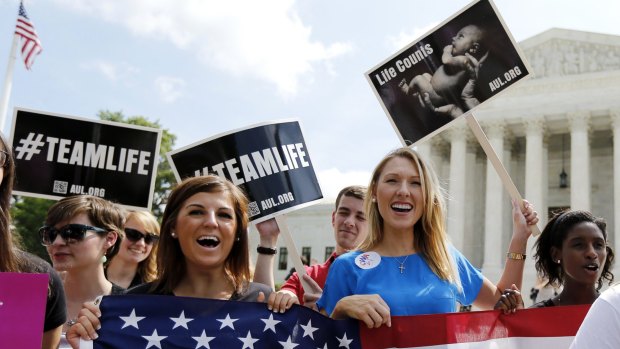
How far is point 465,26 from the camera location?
21.9ft

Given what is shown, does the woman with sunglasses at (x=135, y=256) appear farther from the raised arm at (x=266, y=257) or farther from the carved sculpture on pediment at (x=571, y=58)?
the carved sculpture on pediment at (x=571, y=58)

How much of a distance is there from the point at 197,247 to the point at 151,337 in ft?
1.84

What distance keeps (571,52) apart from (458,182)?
11.2 metres

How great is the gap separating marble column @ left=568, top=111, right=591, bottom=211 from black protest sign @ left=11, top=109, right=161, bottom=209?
3752cm

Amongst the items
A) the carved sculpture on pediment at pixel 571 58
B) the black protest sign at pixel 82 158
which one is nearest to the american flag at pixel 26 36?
the black protest sign at pixel 82 158

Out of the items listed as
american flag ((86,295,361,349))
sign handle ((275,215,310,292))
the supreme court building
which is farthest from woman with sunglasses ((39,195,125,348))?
the supreme court building

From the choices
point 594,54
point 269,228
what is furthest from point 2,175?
point 594,54

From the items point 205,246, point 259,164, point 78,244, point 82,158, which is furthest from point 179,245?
point 82,158

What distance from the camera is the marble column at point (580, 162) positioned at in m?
41.4

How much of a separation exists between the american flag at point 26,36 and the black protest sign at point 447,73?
69.6 feet

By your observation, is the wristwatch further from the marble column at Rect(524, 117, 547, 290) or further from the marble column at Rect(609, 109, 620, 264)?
the marble column at Rect(609, 109, 620, 264)

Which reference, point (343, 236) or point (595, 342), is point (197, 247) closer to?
point (595, 342)

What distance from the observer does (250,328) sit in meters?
3.95

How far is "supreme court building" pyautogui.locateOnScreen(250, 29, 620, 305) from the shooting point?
139 ft
